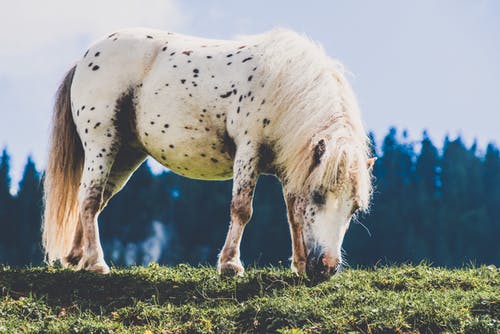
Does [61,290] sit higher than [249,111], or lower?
lower

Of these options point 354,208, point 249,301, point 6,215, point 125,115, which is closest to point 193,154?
point 125,115

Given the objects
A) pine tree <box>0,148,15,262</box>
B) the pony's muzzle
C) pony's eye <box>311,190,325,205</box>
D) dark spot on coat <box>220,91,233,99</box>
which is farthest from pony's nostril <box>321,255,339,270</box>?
pine tree <box>0,148,15,262</box>

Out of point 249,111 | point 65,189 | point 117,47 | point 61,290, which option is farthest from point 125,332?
point 117,47

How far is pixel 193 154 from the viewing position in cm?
976

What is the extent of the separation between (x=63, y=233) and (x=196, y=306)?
3050 millimetres

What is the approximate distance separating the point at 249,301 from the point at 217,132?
2.40m

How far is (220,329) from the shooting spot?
726 cm

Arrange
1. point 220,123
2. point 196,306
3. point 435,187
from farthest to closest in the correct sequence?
point 435,187 < point 220,123 < point 196,306

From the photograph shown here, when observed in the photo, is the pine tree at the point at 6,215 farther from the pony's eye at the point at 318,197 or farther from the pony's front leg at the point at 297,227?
the pony's eye at the point at 318,197

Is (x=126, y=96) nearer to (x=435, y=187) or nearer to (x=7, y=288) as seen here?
(x=7, y=288)

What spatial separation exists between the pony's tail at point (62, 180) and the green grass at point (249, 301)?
0.96 m

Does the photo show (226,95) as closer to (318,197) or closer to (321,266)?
(318,197)

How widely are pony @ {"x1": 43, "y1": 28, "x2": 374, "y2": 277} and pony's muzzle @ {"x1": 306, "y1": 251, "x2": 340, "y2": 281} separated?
12 millimetres

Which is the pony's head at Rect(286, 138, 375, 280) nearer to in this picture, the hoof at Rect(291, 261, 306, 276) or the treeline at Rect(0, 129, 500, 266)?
the hoof at Rect(291, 261, 306, 276)
